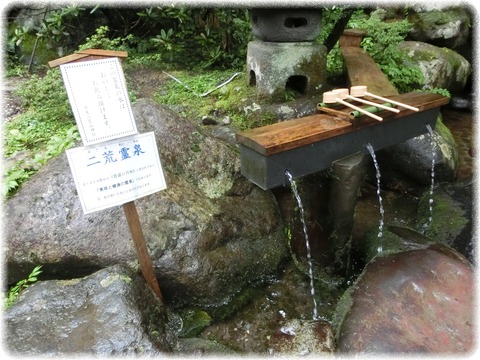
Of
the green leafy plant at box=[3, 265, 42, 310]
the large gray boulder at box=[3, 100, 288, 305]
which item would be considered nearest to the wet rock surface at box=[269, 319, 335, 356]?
the large gray boulder at box=[3, 100, 288, 305]

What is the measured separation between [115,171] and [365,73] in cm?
444

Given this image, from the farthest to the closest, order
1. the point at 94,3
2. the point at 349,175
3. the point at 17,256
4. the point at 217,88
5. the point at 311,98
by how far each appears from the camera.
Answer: the point at 94,3, the point at 217,88, the point at 311,98, the point at 349,175, the point at 17,256

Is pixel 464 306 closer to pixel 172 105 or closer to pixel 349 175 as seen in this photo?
pixel 349 175

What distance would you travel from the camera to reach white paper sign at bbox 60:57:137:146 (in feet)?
8.18

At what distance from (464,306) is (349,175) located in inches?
61.1

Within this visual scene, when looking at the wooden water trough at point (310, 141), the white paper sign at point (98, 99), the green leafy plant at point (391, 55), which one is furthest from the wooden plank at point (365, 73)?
the white paper sign at point (98, 99)

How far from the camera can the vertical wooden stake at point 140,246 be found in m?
2.97

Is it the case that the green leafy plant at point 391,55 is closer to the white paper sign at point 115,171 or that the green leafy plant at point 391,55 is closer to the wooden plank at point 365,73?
the wooden plank at point 365,73

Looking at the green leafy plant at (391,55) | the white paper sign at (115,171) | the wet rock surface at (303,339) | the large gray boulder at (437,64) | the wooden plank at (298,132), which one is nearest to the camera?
the white paper sign at (115,171)

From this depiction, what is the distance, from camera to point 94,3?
783 centimetres

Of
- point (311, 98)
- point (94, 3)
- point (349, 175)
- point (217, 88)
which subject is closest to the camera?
point (349, 175)

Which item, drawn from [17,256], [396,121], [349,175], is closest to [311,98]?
[396,121]

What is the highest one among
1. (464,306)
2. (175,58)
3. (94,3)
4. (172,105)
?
(94,3)

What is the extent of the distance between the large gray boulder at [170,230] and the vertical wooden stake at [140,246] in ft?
0.61
